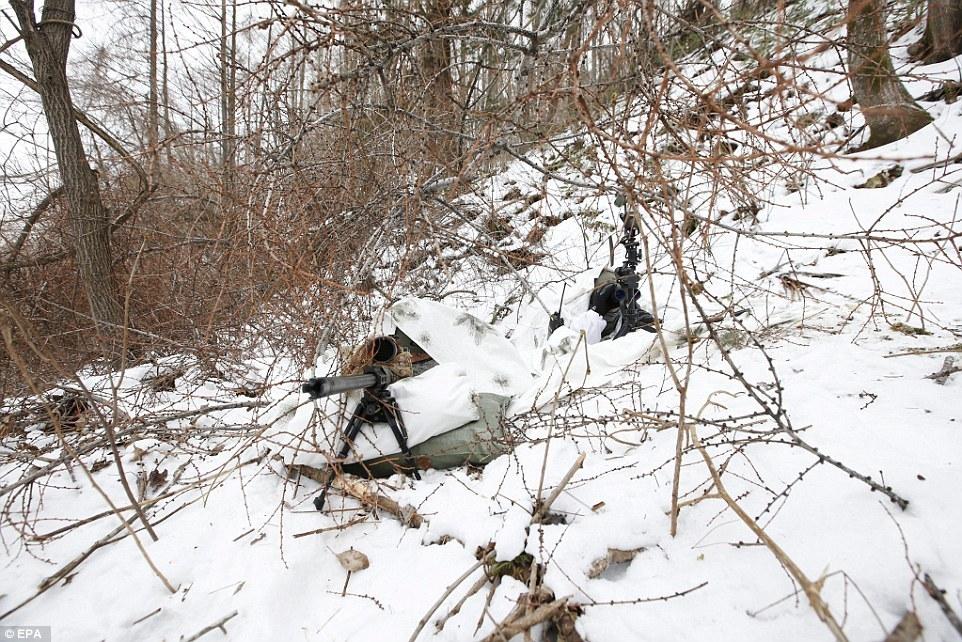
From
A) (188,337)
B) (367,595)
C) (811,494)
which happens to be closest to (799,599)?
(811,494)

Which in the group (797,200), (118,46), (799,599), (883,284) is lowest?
(883,284)

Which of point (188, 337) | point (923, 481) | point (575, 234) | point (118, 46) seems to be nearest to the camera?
point (923, 481)

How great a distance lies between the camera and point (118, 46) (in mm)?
3414

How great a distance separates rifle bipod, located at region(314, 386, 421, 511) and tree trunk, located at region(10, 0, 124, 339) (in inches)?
112

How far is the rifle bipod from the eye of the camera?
1.86 meters

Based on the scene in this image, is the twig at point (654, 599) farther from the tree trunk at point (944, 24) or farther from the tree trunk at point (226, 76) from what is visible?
the tree trunk at point (944, 24)

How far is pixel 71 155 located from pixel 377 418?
14.2 feet

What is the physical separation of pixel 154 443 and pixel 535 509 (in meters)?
2.45

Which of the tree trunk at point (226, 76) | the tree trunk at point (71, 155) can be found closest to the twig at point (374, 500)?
the tree trunk at point (226, 76)

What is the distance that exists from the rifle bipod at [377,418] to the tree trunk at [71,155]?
9.36 ft

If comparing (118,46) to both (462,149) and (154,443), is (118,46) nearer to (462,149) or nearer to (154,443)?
(462,149)

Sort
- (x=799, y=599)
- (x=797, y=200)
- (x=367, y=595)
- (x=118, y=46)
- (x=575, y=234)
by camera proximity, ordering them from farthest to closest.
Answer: (x=575, y=234) < (x=797, y=200) < (x=118, y=46) < (x=367, y=595) < (x=799, y=599)

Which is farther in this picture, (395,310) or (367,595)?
(395,310)

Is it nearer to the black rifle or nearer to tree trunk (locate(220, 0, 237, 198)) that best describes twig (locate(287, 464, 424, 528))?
the black rifle
